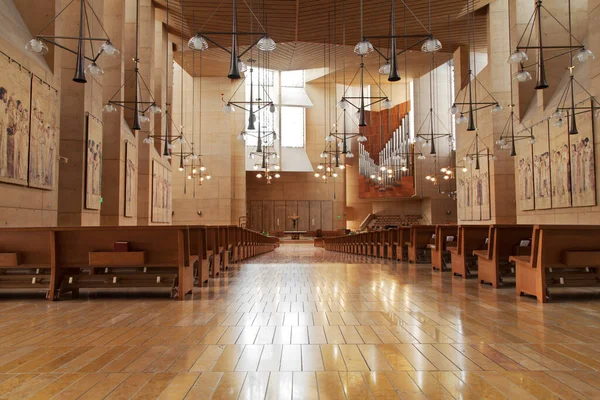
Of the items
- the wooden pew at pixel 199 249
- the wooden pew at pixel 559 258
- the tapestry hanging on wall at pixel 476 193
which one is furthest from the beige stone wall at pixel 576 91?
the wooden pew at pixel 199 249

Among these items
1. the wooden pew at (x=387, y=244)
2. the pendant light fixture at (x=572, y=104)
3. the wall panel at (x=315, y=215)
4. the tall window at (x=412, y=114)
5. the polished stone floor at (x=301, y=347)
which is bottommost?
the polished stone floor at (x=301, y=347)

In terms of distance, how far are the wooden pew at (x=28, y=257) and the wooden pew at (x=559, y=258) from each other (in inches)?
197

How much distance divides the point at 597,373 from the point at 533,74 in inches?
500

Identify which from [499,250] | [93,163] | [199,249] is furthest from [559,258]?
[93,163]

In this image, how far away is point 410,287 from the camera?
5902 millimetres

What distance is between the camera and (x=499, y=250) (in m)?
5.91

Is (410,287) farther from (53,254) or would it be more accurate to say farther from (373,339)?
(53,254)

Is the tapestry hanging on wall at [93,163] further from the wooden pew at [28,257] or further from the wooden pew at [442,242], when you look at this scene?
the wooden pew at [442,242]

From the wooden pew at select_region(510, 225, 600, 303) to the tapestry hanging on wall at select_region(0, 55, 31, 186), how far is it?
6907mm

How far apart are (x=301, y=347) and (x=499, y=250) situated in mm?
3877

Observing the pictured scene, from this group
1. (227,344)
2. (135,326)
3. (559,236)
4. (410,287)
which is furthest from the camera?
(410,287)

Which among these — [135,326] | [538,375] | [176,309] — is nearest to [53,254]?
[176,309]

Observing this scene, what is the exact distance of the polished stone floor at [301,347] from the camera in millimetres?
2227

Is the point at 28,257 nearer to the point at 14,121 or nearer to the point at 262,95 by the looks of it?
the point at 14,121
